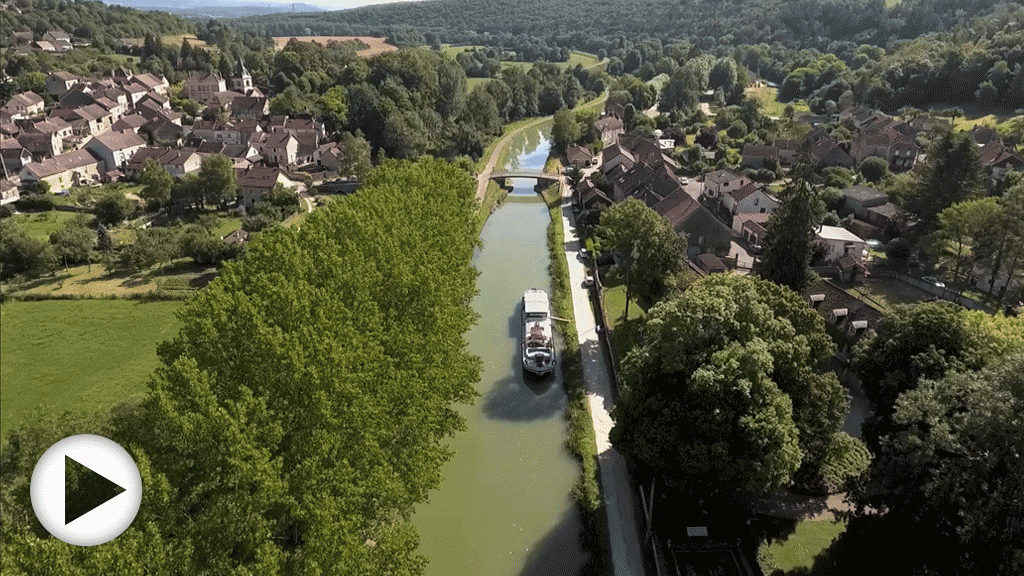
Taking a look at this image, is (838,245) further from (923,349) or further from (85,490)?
(85,490)

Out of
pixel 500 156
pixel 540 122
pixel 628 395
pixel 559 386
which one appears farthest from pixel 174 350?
pixel 540 122

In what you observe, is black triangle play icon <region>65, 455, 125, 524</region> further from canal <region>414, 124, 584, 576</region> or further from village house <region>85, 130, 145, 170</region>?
village house <region>85, 130, 145, 170</region>

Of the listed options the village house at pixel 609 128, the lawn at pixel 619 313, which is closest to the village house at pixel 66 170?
the lawn at pixel 619 313

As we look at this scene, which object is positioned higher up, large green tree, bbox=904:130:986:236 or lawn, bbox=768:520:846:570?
large green tree, bbox=904:130:986:236

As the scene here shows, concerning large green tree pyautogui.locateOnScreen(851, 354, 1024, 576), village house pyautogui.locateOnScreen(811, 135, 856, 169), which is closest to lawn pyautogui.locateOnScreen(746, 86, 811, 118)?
village house pyautogui.locateOnScreen(811, 135, 856, 169)

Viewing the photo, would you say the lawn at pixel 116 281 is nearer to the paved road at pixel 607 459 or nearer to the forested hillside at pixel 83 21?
the paved road at pixel 607 459

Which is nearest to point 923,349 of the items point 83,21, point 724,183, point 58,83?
point 724,183
